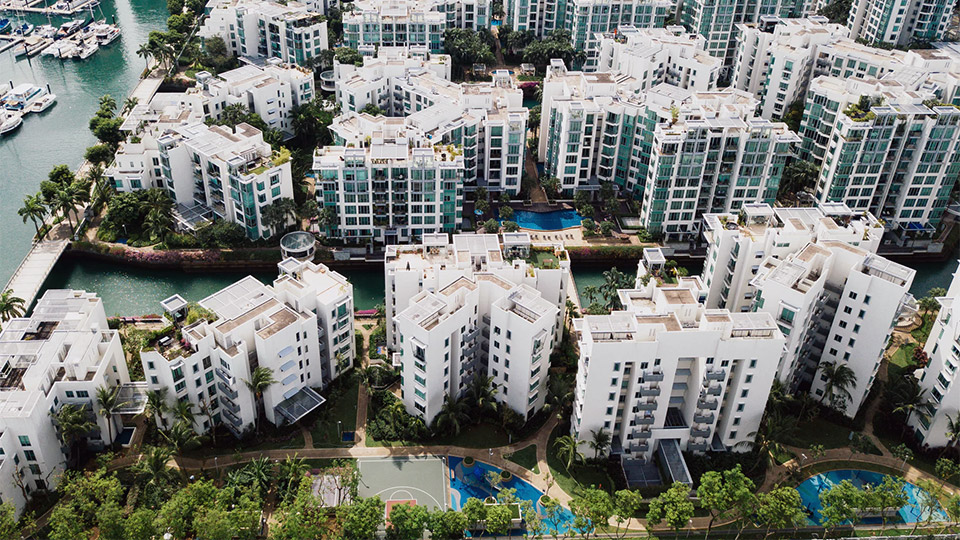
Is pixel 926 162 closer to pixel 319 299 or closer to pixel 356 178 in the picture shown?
pixel 356 178

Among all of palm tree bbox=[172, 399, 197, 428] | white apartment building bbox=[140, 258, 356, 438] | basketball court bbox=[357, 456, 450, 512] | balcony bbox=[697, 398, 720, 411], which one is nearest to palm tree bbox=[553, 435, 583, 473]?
basketball court bbox=[357, 456, 450, 512]

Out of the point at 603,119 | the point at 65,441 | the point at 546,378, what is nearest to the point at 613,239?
the point at 603,119

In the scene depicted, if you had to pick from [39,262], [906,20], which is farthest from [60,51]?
[906,20]

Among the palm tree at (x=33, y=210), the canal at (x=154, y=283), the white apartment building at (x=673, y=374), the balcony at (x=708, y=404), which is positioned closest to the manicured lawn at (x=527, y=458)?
the white apartment building at (x=673, y=374)

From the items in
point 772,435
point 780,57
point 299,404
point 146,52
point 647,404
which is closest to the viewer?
point 647,404

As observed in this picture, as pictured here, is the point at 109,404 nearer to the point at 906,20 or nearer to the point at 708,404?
the point at 708,404

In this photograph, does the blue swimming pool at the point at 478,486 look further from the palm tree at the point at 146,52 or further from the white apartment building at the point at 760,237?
the palm tree at the point at 146,52

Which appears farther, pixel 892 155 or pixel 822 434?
pixel 892 155
